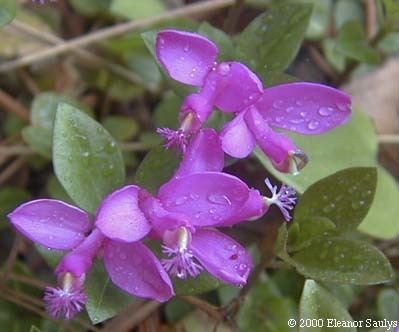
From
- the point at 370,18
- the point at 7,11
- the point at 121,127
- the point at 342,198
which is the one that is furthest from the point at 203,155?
the point at 370,18

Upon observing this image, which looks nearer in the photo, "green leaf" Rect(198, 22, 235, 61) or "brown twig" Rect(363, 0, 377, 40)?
"green leaf" Rect(198, 22, 235, 61)

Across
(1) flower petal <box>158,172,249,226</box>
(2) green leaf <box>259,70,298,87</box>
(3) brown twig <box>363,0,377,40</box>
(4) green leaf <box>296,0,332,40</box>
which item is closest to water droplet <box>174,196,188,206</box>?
(1) flower petal <box>158,172,249,226</box>

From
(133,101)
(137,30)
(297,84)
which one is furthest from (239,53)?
(133,101)

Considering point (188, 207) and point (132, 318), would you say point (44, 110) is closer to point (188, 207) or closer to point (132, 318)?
point (132, 318)

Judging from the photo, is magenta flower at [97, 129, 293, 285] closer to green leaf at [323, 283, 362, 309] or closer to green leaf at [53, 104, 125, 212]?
green leaf at [53, 104, 125, 212]

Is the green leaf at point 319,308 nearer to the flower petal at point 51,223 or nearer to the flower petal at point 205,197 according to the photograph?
the flower petal at point 205,197
